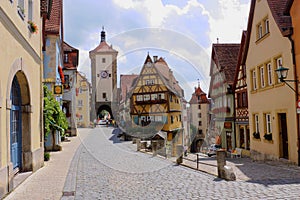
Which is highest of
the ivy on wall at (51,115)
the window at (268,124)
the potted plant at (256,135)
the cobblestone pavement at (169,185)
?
the ivy on wall at (51,115)

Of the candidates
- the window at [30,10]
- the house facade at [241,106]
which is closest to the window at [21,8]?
the window at [30,10]

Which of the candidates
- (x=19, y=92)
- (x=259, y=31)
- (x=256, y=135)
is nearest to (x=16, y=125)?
(x=19, y=92)

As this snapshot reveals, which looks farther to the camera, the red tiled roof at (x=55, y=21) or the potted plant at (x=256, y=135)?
the red tiled roof at (x=55, y=21)

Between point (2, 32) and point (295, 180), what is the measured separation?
7505mm

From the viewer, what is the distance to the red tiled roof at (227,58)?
22516mm

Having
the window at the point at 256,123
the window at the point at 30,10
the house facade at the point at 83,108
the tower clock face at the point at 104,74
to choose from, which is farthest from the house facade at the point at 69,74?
the window at the point at 30,10

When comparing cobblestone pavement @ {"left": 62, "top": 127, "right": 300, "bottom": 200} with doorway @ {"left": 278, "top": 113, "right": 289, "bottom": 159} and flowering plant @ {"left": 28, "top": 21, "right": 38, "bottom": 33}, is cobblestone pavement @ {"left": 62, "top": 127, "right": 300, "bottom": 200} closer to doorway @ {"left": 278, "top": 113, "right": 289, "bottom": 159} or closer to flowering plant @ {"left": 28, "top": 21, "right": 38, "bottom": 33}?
doorway @ {"left": 278, "top": 113, "right": 289, "bottom": 159}

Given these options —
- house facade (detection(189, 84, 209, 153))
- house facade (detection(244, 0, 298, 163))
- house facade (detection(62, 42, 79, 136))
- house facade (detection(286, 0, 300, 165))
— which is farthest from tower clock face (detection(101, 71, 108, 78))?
house facade (detection(189, 84, 209, 153))

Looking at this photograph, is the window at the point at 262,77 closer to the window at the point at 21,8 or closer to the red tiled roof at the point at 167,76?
the red tiled roof at the point at 167,76

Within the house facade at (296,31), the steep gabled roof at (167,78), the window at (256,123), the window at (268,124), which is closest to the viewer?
the house facade at (296,31)

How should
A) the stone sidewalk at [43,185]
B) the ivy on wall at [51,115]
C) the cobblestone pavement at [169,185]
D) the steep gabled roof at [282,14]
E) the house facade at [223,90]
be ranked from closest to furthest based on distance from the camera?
the cobblestone pavement at [169,185], the stone sidewalk at [43,185], the steep gabled roof at [282,14], the ivy on wall at [51,115], the house facade at [223,90]

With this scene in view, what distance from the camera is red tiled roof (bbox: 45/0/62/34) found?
62.2ft

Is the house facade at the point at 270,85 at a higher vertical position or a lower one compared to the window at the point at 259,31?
lower

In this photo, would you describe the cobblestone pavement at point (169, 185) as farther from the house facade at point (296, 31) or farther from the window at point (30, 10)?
the window at point (30, 10)
